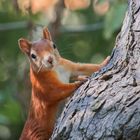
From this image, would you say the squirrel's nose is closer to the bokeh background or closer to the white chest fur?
the white chest fur

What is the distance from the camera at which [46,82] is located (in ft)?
11.2

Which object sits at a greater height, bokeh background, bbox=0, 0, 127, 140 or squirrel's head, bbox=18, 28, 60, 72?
bokeh background, bbox=0, 0, 127, 140

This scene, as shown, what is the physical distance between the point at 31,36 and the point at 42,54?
119cm

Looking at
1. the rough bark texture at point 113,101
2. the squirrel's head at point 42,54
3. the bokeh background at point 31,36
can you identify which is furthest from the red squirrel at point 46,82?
the bokeh background at point 31,36

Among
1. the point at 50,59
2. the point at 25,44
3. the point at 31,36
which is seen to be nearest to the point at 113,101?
the point at 50,59

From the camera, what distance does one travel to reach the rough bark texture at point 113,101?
2521 millimetres

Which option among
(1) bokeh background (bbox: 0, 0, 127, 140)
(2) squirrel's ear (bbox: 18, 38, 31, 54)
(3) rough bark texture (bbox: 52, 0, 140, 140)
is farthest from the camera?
(1) bokeh background (bbox: 0, 0, 127, 140)

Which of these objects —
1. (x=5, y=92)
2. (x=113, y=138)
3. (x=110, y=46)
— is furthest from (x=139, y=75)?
(x=110, y=46)

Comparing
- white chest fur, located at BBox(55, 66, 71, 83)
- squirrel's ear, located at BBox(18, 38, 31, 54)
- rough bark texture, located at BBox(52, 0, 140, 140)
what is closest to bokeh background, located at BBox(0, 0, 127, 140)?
squirrel's ear, located at BBox(18, 38, 31, 54)

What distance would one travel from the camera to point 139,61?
Answer: 109 inches

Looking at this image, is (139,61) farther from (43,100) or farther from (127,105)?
(43,100)

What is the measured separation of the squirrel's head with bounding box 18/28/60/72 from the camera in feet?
11.2

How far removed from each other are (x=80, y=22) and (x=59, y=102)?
3476 mm

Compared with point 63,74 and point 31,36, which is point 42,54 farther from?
point 31,36
